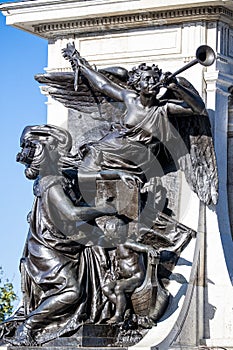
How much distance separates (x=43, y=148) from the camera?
62.8 feet

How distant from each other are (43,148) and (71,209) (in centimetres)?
87

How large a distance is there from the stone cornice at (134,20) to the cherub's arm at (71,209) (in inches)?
97.6

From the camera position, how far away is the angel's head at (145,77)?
61.7ft

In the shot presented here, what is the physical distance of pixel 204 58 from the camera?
61.4ft

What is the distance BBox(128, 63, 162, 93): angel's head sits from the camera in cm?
1880

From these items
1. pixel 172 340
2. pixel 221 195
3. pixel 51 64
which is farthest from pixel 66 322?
pixel 51 64

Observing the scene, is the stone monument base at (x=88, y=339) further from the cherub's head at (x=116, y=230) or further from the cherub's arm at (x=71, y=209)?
the cherub's arm at (x=71, y=209)

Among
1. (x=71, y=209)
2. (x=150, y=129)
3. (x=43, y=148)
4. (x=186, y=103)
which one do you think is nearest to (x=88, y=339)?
(x=71, y=209)

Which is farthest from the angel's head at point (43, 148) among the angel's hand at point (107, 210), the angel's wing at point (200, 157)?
the angel's wing at point (200, 157)

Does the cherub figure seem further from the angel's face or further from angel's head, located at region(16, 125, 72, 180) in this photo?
the angel's face

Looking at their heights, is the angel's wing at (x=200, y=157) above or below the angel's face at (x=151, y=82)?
below

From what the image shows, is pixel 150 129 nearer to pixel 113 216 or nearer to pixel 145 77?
pixel 145 77

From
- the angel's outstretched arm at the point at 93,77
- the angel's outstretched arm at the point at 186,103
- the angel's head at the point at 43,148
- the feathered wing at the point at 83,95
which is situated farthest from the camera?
the feathered wing at the point at 83,95

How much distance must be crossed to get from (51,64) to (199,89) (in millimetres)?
2279
